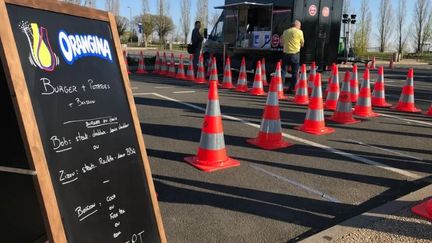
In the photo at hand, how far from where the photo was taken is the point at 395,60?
129 feet

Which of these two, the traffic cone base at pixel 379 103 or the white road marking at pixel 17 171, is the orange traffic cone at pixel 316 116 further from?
the white road marking at pixel 17 171

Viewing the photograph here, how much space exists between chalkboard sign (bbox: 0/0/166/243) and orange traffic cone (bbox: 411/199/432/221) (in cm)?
232

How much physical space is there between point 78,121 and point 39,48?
1.47 ft

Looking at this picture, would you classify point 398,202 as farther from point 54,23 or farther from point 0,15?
point 0,15

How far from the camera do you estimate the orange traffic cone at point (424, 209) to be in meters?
3.77

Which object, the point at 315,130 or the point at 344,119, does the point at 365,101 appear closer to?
the point at 344,119

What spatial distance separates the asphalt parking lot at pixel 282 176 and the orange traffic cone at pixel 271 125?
152 millimetres

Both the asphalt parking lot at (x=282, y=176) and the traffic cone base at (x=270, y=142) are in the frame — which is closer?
the asphalt parking lot at (x=282, y=176)

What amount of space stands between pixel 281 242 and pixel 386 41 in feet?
194

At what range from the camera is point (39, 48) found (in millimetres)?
2279

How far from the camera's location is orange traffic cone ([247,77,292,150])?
6094 millimetres

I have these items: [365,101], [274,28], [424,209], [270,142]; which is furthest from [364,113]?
[274,28]

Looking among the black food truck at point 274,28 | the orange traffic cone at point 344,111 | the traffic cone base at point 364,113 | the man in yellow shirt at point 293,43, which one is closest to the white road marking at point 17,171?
the orange traffic cone at point 344,111

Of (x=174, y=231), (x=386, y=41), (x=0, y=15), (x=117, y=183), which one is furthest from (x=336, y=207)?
(x=386, y=41)
